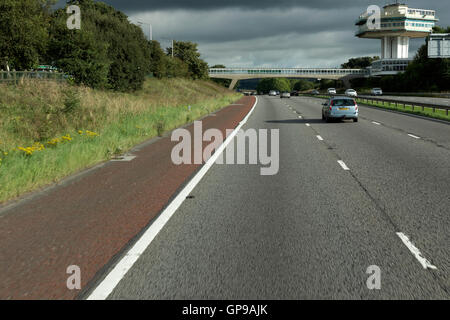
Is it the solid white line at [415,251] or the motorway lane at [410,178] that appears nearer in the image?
the solid white line at [415,251]

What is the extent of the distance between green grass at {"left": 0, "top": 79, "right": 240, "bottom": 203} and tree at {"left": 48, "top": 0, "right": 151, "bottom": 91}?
1163 cm

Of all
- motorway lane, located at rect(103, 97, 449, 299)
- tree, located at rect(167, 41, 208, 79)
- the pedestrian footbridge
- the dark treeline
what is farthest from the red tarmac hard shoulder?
the pedestrian footbridge

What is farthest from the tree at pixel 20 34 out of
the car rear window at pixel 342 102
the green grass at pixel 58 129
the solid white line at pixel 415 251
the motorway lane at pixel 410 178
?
the solid white line at pixel 415 251

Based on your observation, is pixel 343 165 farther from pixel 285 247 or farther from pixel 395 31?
pixel 395 31

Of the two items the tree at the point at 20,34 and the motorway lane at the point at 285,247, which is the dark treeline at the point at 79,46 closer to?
the tree at the point at 20,34

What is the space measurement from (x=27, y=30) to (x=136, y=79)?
33.7 feet

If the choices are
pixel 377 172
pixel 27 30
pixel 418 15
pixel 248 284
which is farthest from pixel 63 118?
pixel 418 15

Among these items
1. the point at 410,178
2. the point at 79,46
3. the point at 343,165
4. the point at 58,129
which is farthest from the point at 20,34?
the point at 410,178

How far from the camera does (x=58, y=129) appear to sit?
15922mm

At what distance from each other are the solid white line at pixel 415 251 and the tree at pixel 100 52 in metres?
32.0

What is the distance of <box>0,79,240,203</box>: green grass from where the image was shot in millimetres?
9461

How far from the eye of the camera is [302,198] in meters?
8.27

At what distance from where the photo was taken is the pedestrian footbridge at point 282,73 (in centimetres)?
16400

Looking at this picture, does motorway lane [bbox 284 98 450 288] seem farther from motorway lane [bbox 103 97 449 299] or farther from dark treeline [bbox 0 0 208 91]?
dark treeline [bbox 0 0 208 91]
